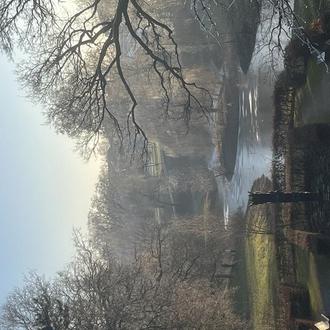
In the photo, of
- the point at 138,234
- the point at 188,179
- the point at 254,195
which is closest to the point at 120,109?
the point at 188,179

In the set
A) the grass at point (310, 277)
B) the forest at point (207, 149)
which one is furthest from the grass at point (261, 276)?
the grass at point (310, 277)

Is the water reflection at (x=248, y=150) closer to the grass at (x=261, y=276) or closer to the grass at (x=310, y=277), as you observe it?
the grass at (x=261, y=276)

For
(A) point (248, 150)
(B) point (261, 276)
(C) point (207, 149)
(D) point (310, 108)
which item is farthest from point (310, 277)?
(C) point (207, 149)

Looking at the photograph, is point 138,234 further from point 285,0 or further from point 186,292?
point 285,0

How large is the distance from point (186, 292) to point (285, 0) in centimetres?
1229

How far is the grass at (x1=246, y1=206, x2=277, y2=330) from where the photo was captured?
18.3 m

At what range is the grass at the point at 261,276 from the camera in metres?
18.3

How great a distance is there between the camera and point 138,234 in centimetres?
3909

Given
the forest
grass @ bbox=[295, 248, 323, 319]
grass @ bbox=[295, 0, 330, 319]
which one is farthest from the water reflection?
grass @ bbox=[295, 248, 323, 319]

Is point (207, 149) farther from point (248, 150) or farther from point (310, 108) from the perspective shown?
point (310, 108)

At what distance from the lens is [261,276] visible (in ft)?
66.8

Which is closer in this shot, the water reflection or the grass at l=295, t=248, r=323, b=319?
the grass at l=295, t=248, r=323, b=319

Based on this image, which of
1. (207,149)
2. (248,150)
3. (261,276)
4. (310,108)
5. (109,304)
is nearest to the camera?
(310,108)

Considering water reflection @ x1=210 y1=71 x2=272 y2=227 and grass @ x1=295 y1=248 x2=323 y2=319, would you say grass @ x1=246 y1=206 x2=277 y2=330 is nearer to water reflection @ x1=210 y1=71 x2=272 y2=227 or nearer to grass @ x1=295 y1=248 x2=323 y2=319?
water reflection @ x1=210 y1=71 x2=272 y2=227
